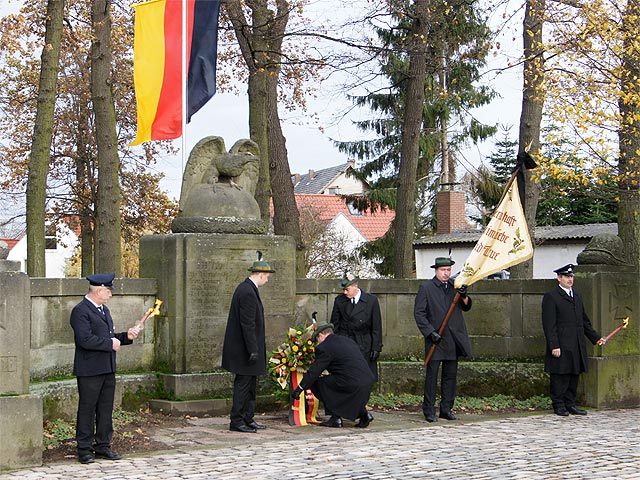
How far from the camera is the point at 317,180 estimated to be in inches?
3063

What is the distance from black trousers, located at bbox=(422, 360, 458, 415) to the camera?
1166 centimetres

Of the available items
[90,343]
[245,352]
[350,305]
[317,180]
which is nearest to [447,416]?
[350,305]

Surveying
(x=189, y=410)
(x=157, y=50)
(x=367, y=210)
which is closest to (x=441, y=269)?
(x=189, y=410)

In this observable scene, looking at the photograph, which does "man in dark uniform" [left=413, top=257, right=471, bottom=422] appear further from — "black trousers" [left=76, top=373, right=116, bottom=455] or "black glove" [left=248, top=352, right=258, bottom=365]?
"black trousers" [left=76, top=373, right=116, bottom=455]

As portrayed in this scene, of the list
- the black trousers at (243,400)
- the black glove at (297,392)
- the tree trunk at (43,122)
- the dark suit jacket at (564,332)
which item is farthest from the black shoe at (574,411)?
the tree trunk at (43,122)

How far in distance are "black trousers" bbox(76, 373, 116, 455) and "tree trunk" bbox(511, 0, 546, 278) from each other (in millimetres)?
8300

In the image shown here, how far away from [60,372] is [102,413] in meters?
1.74

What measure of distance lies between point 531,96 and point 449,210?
25753 mm

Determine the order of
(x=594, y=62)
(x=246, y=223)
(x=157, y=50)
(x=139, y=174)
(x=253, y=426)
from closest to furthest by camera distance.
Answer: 1. (x=253, y=426)
2. (x=246, y=223)
3. (x=594, y=62)
4. (x=157, y=50)
5. (x=139, y=174)

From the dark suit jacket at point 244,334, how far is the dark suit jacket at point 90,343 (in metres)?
1.73

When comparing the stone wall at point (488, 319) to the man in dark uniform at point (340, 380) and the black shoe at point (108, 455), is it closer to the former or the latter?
the man in dark uniform at point (340, 380)

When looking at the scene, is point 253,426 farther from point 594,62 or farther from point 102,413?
point 594,62

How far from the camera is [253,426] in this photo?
10.7m

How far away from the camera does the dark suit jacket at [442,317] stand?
11828 millimetres
